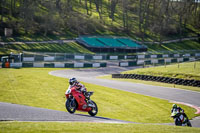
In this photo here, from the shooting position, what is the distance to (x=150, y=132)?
9859mm

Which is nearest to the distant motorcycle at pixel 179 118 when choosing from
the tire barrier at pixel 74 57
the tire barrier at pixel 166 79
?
the tire barrier at pixel 166 79

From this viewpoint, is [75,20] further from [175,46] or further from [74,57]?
[175,46]

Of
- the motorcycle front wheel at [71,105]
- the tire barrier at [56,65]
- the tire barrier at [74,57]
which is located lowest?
the motorcycle front wheel at [71,105]

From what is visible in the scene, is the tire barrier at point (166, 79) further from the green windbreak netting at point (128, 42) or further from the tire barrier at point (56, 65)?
the green windbreak netting at point (128, 42)

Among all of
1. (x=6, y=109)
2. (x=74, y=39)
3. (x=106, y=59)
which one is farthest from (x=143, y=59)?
(x=6, y=109)

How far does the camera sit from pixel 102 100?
19141mm

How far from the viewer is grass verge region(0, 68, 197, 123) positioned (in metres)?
16.2

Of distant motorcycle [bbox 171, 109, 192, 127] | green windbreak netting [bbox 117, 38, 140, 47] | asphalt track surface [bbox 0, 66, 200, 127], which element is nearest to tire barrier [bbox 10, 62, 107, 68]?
asphalt track surface [bbox 0, 66, 200, 127]

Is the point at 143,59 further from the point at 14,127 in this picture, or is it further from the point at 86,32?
the point at 14,127

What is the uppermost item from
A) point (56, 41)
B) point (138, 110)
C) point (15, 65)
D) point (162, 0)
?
point (162, 0)

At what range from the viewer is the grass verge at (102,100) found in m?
16.2

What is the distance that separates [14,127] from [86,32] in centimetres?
6085

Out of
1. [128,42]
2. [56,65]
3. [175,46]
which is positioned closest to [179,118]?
[56,65]

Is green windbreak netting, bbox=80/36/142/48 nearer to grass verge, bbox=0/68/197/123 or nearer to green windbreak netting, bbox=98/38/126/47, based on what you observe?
green windbreak netting, bbox=98/38/126/47
